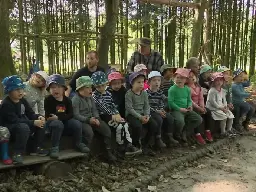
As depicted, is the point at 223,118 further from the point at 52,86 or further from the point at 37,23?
the point at 37,23

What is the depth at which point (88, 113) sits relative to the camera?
13.9 feet

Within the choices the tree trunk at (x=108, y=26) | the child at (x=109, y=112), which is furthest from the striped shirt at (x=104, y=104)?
the tree trunk at (x=108, y=26)

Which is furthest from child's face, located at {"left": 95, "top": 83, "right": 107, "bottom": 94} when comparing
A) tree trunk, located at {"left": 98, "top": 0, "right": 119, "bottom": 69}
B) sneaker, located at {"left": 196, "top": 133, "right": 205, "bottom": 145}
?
tree trunk, located at {"left": 98, "top": 0, "right": 119, "bottom": 69}

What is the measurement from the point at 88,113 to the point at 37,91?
25.7 inches

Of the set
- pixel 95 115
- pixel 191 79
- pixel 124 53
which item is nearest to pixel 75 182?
pixel 95 115

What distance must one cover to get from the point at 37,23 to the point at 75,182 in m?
6.95

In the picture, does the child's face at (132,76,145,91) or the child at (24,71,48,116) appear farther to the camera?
the child's face at (132,76,145,91)

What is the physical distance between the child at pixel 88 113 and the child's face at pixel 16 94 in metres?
0.71

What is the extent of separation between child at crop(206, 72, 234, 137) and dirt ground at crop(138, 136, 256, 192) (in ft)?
2.24

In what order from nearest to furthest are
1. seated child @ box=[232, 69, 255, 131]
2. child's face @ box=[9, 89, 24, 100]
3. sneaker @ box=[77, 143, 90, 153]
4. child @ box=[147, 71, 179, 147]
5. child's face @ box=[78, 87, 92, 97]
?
child's face @ box=[9, 89, 24, 100], sneaker @ box=[77, 143, 90, 153], child's face @ box=[78, 87, 92, 97], child @ box=[147, 71, 179, 147], seated child @ box=[232, 69, 255, 131]

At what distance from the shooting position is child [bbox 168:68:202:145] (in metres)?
5.11

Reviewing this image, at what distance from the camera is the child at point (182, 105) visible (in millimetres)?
5109

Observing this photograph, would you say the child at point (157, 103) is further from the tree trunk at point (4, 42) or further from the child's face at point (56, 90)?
the tree trunk at point (4, 42)

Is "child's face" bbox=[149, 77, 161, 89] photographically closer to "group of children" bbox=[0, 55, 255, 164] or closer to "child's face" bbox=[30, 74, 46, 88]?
"group of children" bbox=[0, 55, 255, 164]
